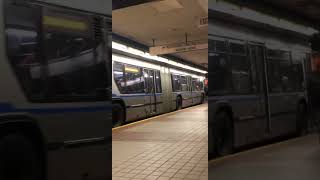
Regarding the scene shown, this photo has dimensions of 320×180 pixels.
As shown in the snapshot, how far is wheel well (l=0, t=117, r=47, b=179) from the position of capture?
1920 millimetres

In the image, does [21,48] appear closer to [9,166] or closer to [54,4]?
[54,4]

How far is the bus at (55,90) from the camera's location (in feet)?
6.40

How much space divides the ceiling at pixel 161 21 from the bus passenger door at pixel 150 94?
5.10 ft

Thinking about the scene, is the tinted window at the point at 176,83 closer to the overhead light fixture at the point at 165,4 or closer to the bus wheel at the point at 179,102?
the bus wheel at the point at 179,102

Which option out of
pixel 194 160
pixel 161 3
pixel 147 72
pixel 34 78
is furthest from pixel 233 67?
pixel 147 72

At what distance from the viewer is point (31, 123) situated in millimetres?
2012

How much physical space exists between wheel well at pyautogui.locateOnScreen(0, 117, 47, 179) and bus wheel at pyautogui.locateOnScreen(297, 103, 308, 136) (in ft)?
5.71

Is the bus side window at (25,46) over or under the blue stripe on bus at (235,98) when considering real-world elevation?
over

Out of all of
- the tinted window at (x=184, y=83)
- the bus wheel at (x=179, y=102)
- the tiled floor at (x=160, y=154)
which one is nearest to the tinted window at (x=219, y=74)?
the tiled floor at (x=160, y=154)

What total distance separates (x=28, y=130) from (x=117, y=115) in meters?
7.11

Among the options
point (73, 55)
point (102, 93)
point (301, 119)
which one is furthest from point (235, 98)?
point (73, 55)

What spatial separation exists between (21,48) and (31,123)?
18.0 inches

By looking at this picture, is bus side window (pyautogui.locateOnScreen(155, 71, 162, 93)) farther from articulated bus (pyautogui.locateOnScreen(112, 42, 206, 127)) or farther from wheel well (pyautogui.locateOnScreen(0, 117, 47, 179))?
wheel well (pyautogui.locateOnScreen(0, 117, 47, 179))

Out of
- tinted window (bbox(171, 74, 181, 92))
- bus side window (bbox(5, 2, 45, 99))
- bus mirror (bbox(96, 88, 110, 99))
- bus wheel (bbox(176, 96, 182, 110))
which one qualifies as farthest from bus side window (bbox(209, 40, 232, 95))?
bus wheel (bbox(176, 96, 182, 110))
